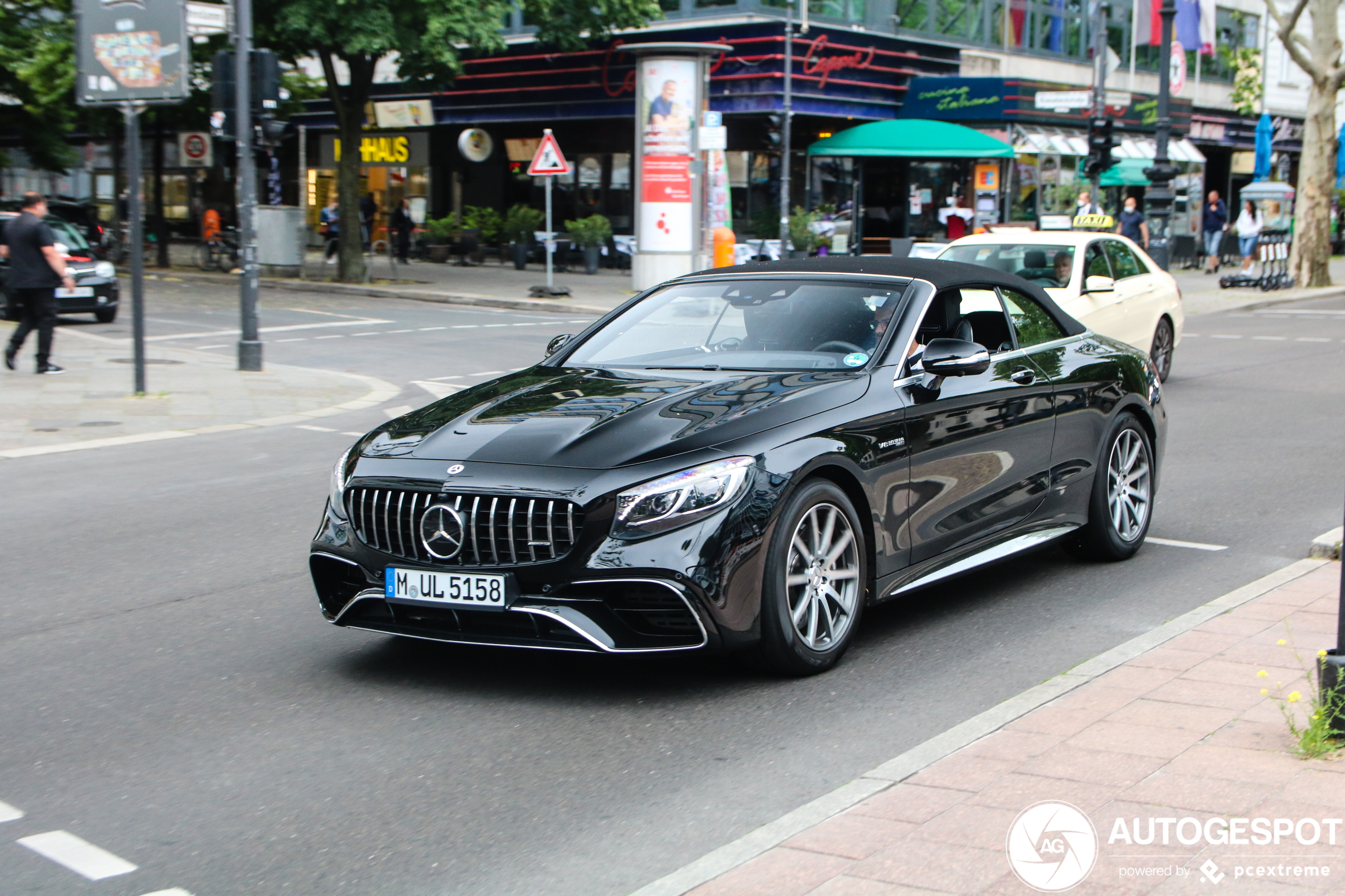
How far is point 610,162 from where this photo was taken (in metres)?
38.4

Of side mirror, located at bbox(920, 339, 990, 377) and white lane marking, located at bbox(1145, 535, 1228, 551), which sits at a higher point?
side mirror, located at bbox(920, 339, 990, 377)

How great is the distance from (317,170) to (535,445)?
4425 cm

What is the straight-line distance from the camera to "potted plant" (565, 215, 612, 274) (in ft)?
116

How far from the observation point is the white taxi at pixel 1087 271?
14.1 metres

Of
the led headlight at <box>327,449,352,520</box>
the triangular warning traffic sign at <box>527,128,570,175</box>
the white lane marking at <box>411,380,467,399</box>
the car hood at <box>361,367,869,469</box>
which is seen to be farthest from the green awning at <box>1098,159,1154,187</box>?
the led headlight at <box>327,449,352,520</box>

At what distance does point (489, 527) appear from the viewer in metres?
4.94

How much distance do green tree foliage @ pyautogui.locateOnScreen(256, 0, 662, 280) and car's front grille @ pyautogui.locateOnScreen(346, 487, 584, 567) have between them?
23633 mm

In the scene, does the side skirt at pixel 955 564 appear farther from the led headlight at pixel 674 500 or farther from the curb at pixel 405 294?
the curb at pixel 405 294

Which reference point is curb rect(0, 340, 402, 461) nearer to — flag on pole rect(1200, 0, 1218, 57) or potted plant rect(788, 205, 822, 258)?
potted plant rect(788, 205, 822, 258)

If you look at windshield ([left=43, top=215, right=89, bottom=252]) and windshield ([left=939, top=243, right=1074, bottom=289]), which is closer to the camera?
windshield ([left=939, top=243, right=1074, bottom=289])

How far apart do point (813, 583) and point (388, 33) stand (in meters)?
24.5

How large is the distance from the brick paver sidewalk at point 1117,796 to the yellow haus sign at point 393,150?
40462 mm

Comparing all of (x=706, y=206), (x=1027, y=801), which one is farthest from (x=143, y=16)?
(x=706, y=206)

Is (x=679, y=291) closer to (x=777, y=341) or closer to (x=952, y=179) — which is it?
(x=777, y=341)
